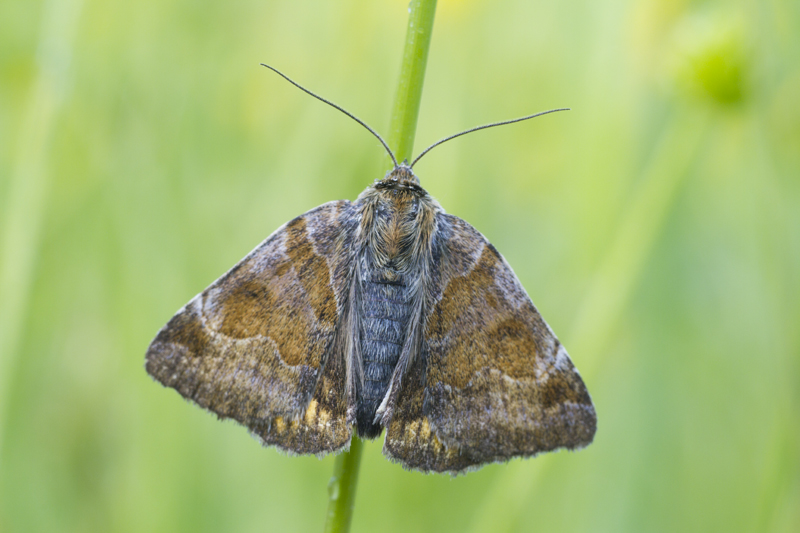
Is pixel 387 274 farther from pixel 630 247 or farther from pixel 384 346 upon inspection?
pixel 630 247

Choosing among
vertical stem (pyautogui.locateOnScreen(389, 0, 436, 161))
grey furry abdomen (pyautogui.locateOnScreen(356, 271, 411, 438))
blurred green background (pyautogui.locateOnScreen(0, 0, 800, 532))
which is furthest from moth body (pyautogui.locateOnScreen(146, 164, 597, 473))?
blurred green background (pyautogui.locateOnScreen(0, 0, 800, 532))

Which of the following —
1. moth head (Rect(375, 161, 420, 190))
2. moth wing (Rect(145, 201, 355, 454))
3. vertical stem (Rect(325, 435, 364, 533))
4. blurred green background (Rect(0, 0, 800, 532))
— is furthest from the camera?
blurred green background (Rect(0, 0, 800, 532))

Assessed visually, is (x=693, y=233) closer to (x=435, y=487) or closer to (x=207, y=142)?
(x=435, y=487)

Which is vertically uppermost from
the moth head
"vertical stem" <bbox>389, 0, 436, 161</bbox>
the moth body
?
"vertical stem" <bbox>389, 0, 436, 161</bbox>

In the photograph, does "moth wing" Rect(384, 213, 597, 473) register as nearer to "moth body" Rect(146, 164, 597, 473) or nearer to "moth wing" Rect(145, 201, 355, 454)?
"moth body" Rect(146, 164, 597, 473)

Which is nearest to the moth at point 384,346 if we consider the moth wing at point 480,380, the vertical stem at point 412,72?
the moth wing at point 480,380

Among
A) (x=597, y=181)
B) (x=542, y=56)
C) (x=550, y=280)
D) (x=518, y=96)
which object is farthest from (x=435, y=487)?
(x=542, y=56)
